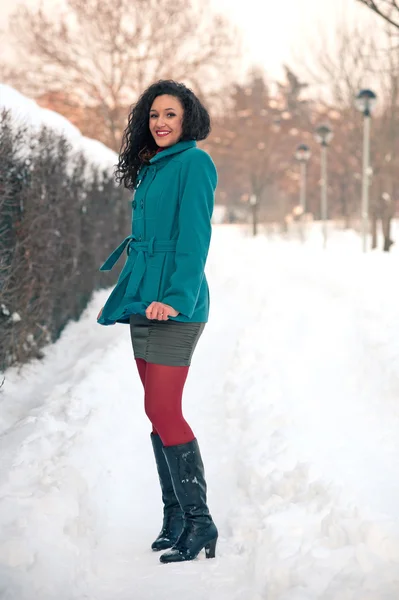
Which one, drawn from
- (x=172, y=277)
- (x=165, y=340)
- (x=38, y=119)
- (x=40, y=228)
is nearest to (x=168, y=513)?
(x=165, y=340)

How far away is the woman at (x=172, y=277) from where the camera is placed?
3312 mm

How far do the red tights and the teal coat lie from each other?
256mm

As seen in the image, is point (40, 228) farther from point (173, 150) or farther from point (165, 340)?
point (165, 340)

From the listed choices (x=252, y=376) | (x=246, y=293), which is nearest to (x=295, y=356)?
(x=252, y=376)

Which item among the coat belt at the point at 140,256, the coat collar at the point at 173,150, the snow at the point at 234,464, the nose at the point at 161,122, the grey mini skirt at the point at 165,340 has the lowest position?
the snow at the point at 234,464

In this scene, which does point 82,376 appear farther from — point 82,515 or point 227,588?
point 227,588

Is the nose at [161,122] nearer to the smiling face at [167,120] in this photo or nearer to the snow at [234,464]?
the smiling face at [167,120]

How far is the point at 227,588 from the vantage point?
133 inches

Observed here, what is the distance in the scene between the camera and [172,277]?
3.28 metres

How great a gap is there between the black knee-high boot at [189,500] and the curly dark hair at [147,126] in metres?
1.32

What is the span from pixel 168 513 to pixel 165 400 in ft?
2.40

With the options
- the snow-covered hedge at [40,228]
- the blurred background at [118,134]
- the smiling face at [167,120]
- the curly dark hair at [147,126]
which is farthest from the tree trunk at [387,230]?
the smiling face at [167,120]

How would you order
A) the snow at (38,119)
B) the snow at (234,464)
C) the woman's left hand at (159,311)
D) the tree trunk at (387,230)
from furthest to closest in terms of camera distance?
the tree trunk at (387,230)
the snow at (38,119)
the snow at (234,464)
the woman's left hand at (159,311)

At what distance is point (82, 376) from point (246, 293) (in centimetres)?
536
